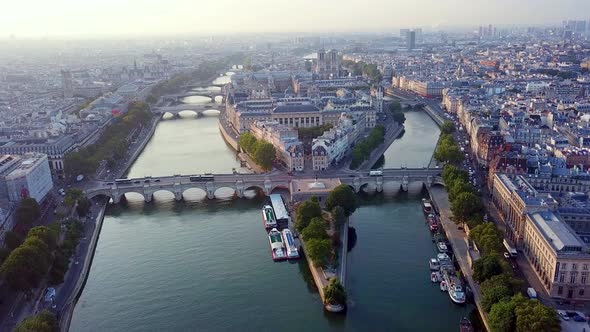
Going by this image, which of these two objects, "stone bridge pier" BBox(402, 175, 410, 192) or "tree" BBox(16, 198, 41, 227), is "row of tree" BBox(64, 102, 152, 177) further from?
"stone bridge pier" BBox(402, 175, 410, 192)

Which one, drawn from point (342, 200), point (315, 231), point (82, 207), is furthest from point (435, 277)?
point (82, 207)

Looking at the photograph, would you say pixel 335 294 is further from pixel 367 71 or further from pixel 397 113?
Answer: pixel 367 71

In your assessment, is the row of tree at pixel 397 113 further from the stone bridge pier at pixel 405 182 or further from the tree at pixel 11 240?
the tree at pixel 11 240

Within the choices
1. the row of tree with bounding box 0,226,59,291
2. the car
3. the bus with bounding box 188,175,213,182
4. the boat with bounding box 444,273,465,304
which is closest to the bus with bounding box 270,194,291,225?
the bus with bounding box 188,175,213,182

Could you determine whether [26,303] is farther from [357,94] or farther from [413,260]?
[357,94]

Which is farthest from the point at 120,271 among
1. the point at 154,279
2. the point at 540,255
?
the point at 540,255
